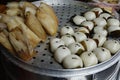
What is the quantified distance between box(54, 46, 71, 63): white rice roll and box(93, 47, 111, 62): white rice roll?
0.32 ft

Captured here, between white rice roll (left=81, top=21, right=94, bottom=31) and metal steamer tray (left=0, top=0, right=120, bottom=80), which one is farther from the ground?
white rice roll (left=81, top=21, right=94, bottom=31)

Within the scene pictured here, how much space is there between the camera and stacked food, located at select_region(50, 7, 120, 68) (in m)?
0.71

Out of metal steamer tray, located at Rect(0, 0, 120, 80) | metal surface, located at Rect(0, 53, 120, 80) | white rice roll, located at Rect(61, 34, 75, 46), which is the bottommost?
metal surface, located at Rect(0, 53, 120, 80)

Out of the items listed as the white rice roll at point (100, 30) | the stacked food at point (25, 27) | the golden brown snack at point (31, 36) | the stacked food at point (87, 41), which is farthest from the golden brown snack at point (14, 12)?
the white rice roll at point (100, 30)

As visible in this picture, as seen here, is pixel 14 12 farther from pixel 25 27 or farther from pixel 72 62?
pixel 72 62

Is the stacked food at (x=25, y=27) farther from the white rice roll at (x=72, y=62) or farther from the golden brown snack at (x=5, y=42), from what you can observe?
the white rice roll at (x=72, y=62)

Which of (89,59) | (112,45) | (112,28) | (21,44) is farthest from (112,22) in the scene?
(21,44)

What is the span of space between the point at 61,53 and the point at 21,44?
0.14 m

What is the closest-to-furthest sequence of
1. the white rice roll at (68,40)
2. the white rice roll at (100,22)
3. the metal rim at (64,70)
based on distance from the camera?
1. the metal rim at (64,70)
2. the white rice roll at (68,40)
3. the white rice roll at (100,22)

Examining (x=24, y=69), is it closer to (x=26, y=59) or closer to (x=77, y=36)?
(x=26, y=59)

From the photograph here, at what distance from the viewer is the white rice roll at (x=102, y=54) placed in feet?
2.37

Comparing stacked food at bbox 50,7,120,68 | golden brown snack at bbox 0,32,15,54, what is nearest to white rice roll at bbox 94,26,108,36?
stacked food at bbox 50,7,120,68

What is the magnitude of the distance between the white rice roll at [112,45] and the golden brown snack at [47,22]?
0.21m

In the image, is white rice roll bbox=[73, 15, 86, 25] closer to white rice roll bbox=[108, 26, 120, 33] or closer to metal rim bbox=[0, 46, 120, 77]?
white rice roll bbox=[108, 26, 120, 33]
